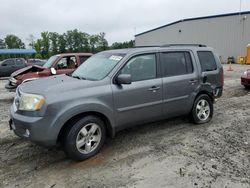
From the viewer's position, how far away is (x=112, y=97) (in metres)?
4.46

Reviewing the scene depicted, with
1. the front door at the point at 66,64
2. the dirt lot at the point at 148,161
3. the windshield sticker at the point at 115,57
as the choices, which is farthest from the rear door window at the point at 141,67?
the front door at the point at 66,64

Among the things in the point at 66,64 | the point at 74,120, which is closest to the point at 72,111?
the point at 74,120

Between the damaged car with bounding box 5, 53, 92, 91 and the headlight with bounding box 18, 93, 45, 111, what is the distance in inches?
209

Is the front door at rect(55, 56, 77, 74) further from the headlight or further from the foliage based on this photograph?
the foliage

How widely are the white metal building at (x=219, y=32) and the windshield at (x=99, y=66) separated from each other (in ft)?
103

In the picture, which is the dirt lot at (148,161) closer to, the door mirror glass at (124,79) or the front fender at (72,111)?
the front fender at (72,111)

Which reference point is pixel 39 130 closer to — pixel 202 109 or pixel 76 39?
pixel 202 109

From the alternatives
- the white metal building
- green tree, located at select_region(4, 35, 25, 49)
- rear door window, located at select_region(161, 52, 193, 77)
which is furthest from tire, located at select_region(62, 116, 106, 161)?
green tree, located at select_region(4, 35, 25, 49)

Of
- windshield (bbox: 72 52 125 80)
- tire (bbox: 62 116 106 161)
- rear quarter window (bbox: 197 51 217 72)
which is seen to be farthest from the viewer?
rear quarter window (bbox: 197 51 217 72)

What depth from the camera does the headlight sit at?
12.8ft

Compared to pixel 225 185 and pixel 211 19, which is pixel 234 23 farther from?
pixel 225 185

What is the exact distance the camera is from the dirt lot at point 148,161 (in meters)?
3.63

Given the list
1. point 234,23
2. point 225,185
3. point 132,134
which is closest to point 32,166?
point 132,134

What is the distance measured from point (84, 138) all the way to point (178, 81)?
230 centimetres
